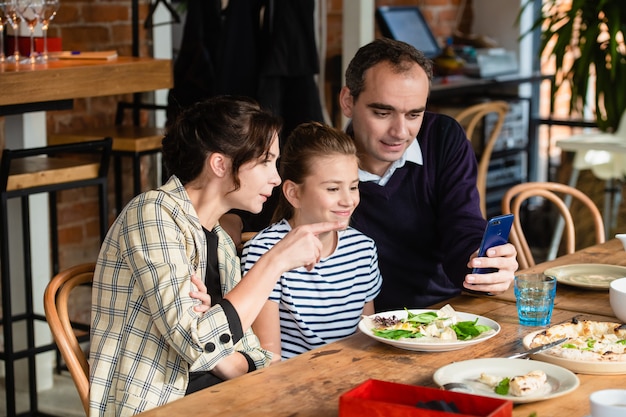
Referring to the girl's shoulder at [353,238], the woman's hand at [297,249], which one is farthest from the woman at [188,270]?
the girl's shoulder at [353,238]

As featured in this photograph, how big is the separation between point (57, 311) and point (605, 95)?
3.23 m

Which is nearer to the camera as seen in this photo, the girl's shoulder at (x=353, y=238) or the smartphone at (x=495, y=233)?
the smartphone at (x=495, y=233)

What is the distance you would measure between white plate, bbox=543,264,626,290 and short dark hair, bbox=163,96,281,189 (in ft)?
Result: 2.44

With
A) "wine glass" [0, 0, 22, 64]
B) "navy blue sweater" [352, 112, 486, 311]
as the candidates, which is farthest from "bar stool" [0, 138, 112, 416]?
"navy blue sweater" [352, 112, 486, 311]

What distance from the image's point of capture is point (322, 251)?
2.23 m

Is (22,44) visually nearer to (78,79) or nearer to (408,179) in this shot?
(78,79)

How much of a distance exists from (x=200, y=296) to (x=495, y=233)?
59cm

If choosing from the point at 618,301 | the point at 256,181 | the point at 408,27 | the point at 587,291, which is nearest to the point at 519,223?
the point at 587,291

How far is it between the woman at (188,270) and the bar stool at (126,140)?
1.38m

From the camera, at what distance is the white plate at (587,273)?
224 centimetres

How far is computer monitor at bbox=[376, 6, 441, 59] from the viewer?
5230 mm

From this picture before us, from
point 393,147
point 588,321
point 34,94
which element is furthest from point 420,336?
point 34,94

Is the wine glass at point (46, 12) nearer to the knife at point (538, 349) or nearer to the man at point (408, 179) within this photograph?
the man at point (408, 179)

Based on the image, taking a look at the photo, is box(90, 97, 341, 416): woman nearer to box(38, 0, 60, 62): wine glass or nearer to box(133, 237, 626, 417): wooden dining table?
box(133, 237, 626, 417): wooden dining table
